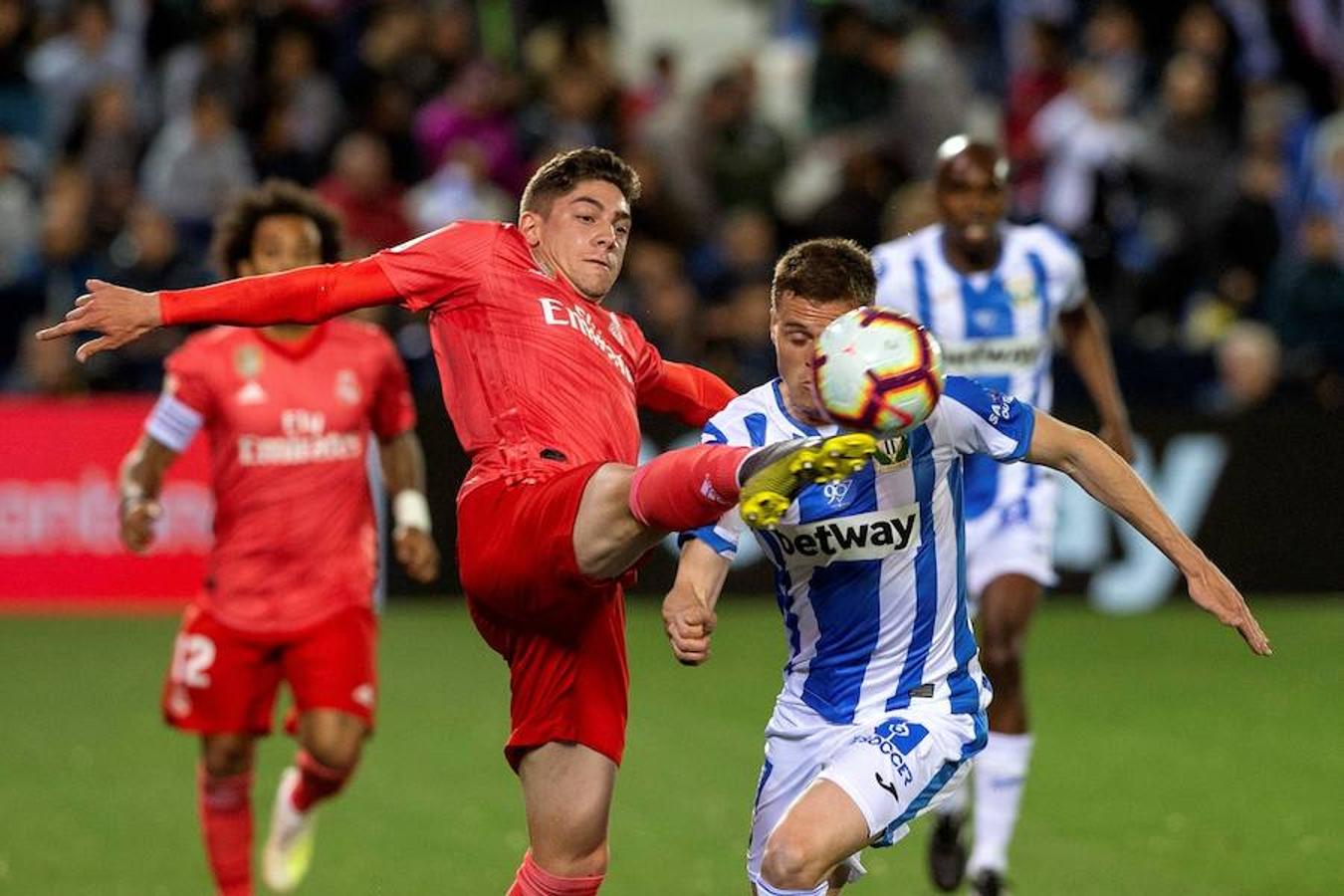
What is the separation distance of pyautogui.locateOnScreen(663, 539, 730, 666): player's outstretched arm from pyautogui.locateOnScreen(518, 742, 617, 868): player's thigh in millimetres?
794

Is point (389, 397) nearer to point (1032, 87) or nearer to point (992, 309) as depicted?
point (992, 309)

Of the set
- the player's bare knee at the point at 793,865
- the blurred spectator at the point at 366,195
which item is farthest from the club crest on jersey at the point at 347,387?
the blurred spectator at the point at 366,195

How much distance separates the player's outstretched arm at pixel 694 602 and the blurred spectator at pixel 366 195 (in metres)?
10.5

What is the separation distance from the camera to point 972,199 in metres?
8.23

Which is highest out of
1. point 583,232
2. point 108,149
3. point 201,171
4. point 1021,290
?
point 108,149

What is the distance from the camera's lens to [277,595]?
25.0ft

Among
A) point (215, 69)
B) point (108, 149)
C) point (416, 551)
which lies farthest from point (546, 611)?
point (215, 69)

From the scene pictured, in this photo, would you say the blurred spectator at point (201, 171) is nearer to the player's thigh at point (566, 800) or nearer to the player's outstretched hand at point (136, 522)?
the player's outstretched hand at point (136, 522)

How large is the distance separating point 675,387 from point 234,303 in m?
1.38

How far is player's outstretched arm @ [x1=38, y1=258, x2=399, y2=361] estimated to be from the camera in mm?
5422

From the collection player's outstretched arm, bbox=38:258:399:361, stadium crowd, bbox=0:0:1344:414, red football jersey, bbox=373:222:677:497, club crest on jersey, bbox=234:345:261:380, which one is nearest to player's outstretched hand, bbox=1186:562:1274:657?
red football jersey, bbox=373:222:677:497

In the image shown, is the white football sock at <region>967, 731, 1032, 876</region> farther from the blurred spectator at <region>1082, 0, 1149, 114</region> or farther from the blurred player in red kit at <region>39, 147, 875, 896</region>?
the blurred spectator at <region>1082, 0, 1149, 114</region>

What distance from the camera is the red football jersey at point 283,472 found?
25.0 ft

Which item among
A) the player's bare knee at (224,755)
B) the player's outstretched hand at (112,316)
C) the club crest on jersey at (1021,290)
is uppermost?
the player's outstretched hand at (112,316)
